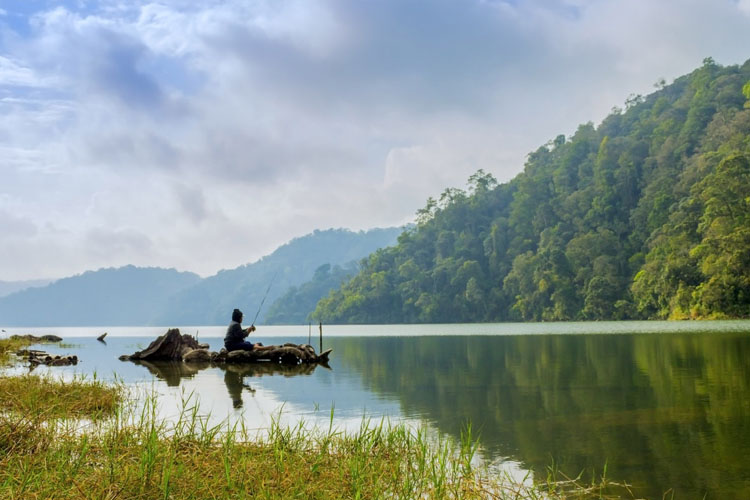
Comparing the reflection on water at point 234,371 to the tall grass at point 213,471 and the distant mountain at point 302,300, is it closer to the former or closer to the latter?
the tall grass at point 213,471

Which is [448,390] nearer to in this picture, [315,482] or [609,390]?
[609,390]

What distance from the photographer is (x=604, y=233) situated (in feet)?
338

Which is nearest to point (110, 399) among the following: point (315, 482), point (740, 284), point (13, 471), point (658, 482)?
point (13, 471)

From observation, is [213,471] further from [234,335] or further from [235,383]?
[234,335]

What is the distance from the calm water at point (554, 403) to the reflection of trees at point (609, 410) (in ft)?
0.07

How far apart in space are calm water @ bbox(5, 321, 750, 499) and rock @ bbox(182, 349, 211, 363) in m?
2.93

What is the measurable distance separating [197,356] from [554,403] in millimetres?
18819

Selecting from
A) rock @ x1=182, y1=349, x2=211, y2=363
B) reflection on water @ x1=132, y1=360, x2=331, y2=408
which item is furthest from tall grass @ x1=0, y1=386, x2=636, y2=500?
rock @ x1=182, y1=349, x2=211, y2=363

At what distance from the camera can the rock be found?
1104 inches

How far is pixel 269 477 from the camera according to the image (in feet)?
20.0

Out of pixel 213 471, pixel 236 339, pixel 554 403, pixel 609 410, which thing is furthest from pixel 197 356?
pixel 213 471

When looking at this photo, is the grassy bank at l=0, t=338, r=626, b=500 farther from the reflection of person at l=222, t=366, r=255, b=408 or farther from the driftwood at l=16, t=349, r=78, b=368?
the driftwood at l=16, t=349, r=78, b=368

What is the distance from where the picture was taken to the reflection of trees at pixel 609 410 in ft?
26.1

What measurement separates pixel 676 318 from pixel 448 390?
6638 centimetres
